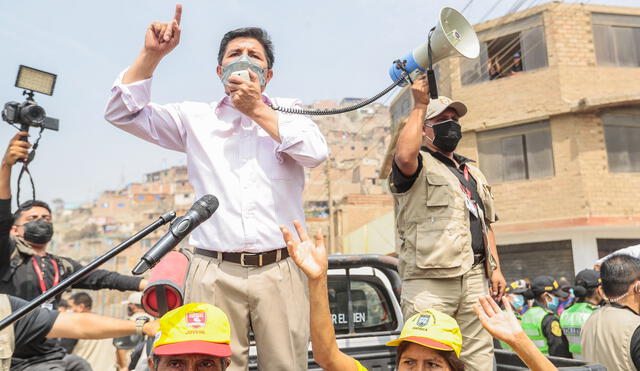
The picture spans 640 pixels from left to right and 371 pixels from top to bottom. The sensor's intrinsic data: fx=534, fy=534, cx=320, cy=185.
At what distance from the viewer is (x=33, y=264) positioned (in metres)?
4.18

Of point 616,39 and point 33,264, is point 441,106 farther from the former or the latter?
point 616,39

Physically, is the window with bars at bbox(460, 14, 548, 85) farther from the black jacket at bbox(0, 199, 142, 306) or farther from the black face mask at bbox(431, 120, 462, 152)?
the black jacket at bbox(0, 199, 142, 306)

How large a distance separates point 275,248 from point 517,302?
846cm

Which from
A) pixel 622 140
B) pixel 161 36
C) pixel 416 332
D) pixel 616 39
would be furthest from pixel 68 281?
pixel 616 39

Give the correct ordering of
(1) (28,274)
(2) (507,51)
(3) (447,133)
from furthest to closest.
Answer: (2) (507,51), (1) (28,274), (3) (447,133)

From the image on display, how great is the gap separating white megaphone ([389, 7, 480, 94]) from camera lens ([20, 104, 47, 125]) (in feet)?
6.83

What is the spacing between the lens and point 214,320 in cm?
229

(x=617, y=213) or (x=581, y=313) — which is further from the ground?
(x=617, y=213)

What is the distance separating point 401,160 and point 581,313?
15.4 ft

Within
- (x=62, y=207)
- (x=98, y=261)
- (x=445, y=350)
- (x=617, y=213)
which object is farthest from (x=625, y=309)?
(x=62, y=207)

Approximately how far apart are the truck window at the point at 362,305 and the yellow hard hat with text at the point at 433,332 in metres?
1.59

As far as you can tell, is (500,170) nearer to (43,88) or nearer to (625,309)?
(625,309)

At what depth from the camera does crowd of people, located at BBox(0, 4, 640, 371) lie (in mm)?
2354

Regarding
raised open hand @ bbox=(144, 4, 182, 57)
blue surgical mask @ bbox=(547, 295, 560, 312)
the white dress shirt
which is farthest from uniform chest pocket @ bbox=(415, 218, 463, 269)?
blue surgical mask @ bbox=(547, 295, 560, 312)
